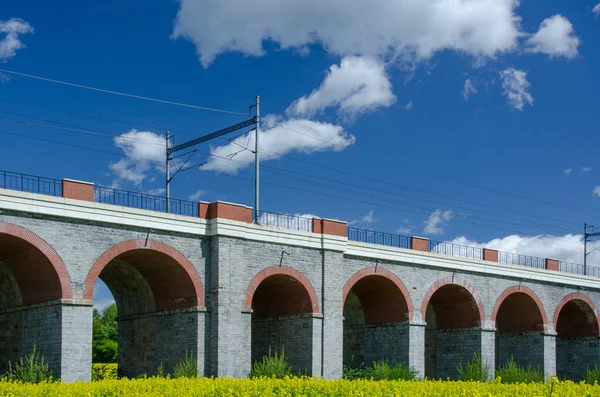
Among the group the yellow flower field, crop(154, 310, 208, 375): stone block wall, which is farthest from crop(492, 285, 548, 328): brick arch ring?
the yellow flower field

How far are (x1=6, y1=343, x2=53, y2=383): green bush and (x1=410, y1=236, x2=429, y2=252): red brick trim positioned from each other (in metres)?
15.7

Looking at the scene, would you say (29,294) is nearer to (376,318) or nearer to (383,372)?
(383,372)

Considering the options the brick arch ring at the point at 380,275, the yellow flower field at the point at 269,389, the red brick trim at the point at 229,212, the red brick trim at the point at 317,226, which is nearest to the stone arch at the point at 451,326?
the brick arch ring at the point at 380,275

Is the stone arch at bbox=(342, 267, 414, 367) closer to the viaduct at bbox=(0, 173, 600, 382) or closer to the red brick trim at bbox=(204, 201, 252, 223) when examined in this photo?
the viaduct at bbox=(0, 173, 600, 382)

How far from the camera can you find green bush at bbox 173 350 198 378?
2456cm

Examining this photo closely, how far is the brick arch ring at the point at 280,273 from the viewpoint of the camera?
2634 centimetres

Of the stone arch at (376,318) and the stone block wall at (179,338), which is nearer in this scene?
the stone block wall at (179,338)

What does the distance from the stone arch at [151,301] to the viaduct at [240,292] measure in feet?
0.17

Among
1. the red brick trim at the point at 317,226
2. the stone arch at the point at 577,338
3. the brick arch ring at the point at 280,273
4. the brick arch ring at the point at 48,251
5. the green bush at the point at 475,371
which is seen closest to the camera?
the brick arch ring at the point at 48,251

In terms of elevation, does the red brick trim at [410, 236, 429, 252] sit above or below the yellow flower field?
above

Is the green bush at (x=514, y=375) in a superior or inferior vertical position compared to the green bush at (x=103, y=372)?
inferior

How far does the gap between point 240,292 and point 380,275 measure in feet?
22.9

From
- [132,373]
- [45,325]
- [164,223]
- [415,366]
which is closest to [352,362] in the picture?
[415,366]

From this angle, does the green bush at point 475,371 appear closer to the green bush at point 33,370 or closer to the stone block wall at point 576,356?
the stone block wall at point 576,356
